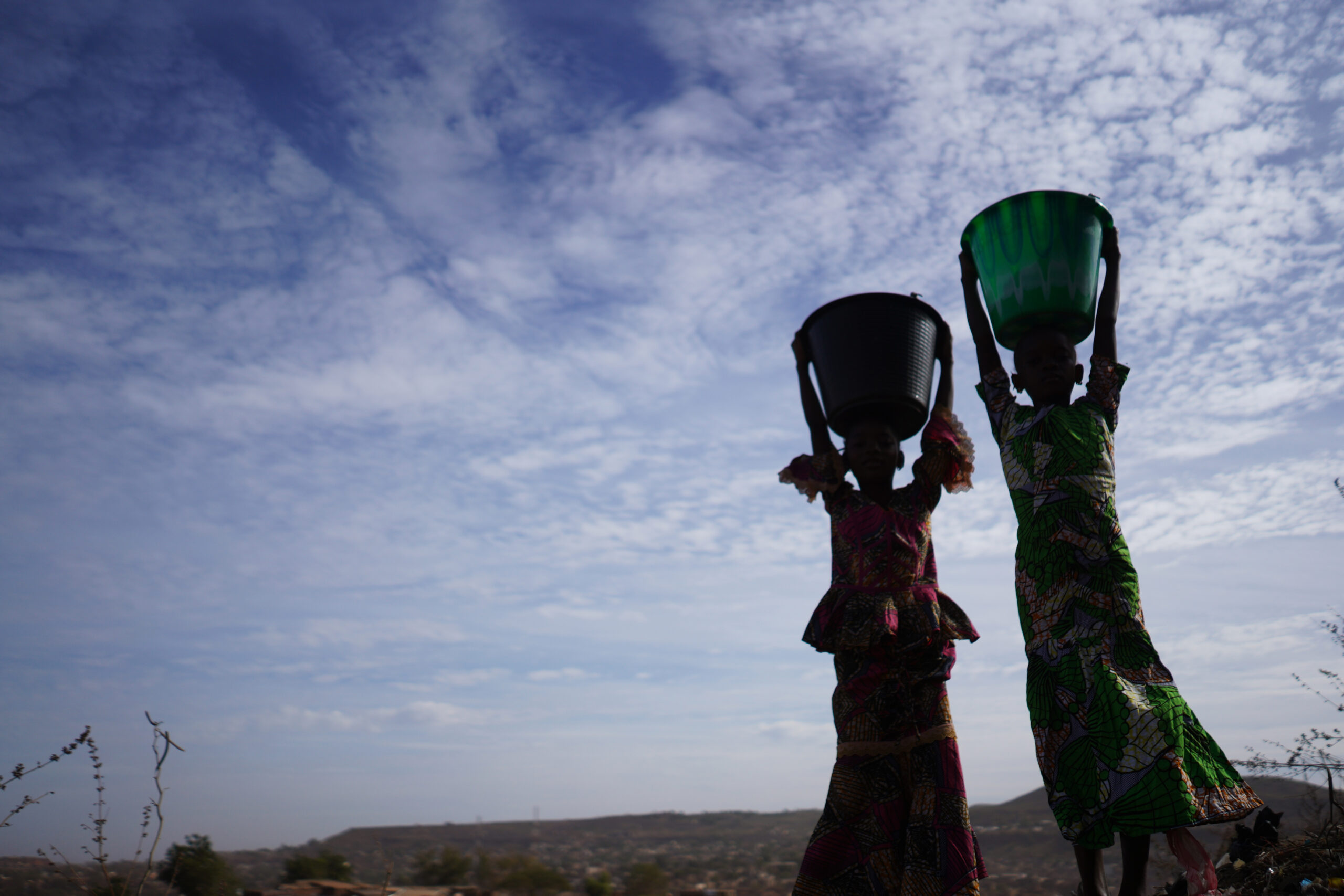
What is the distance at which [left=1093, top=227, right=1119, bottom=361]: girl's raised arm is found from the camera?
3.03 metres

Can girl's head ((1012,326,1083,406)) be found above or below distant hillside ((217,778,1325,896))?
above

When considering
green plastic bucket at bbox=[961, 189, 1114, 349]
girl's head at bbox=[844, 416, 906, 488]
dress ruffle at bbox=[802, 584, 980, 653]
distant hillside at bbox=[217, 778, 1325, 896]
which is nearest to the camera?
green plastic bucket at bbox=[961, 189, 1114, 349]

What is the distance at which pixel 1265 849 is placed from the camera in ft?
9.50

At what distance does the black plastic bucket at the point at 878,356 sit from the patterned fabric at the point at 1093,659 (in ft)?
1.38

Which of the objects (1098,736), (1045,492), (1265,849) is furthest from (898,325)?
(1265,849)

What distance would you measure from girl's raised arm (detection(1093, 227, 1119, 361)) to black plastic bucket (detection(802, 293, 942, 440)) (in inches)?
25.9

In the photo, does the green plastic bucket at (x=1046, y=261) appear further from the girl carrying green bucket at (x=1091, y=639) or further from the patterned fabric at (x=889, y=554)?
the patterned fabric at (x=889, y=554)

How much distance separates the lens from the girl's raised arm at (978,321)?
3234 mm

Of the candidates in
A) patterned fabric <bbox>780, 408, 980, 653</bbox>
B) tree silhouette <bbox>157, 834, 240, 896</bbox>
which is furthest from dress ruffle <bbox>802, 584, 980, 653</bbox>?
tree silhouette <bbox>157, 834, 240, 896</bbox>

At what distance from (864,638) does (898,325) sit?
1312 mm

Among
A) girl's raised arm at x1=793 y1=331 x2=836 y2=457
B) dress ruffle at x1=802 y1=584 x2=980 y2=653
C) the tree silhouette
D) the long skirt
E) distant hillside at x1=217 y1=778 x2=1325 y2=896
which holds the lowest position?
distant hillside at x1=217 y1=778 x2=1325 y2=896

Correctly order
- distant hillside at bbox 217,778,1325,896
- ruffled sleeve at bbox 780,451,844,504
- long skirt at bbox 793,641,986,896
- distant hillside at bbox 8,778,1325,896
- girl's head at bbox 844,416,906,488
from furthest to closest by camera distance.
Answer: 1. distant hillside at bbox 217,778,1325,896
2. distant hillside at bbox 8,778,1325,896
3. ruffled sleeve at bbox 780,451,844,504
4. girl's head at bbox 844,416,906,488
5. long skirt at bbox 793,641,986,896

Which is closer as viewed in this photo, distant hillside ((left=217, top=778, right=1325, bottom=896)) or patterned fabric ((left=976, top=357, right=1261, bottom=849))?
patterned fabric ((left=976, top=357, right=1261, bottom=849))

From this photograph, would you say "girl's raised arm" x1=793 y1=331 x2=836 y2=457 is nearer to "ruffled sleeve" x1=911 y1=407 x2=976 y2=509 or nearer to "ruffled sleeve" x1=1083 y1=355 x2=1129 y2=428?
"ruffled sleeve" x1=911 y1=407 x2=976 y2=509
